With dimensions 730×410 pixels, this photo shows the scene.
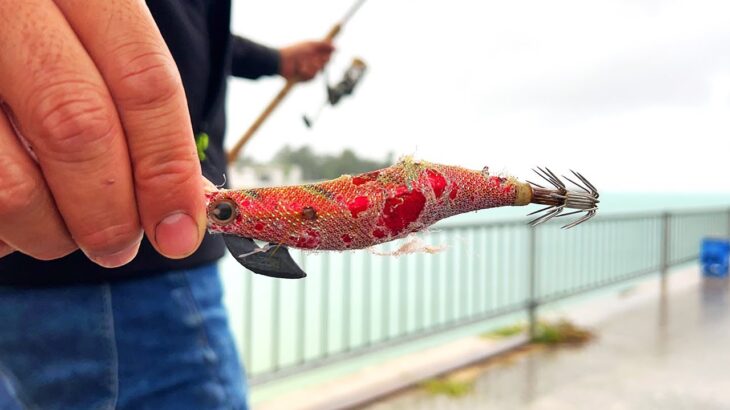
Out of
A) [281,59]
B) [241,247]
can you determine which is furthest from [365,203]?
[281,59]

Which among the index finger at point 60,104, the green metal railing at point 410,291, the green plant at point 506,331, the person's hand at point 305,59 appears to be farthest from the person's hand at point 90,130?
the green plant at point 506,331

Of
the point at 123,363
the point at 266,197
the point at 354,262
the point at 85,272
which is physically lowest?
the point at 354,262

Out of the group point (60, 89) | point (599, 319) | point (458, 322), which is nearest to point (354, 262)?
point (458, 322)

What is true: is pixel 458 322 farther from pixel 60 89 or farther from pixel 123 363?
pixel 60 89

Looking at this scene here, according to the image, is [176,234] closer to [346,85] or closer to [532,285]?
[346,85]

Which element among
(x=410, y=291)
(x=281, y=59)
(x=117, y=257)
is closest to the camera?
(x=117, y=257)

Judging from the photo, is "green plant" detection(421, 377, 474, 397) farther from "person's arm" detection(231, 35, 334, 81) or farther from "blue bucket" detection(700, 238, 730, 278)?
"blue bucket" detection(700, 238, 730, 278)

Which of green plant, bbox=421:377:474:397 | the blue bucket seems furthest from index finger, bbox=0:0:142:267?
the blue bucket
